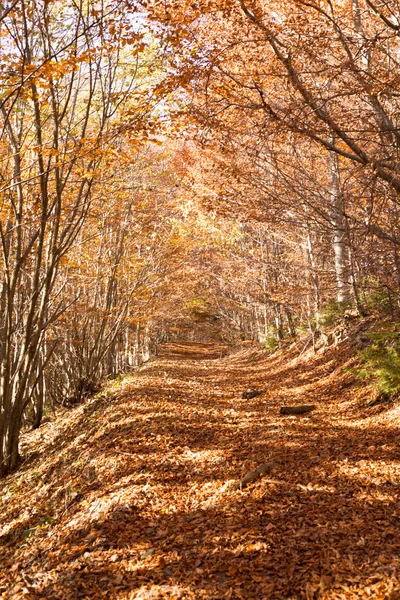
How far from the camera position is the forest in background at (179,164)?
581 centimetres

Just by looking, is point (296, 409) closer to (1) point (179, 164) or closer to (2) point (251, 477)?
(2) point (251, 477)

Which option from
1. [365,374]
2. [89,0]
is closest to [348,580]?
[365,374]

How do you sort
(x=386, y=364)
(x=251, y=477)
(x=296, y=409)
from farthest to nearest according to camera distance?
(x=296, y=409), (x=386, y=364), (x=251, y=477)

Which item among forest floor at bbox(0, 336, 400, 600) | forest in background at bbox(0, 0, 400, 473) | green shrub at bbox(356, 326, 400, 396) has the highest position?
forest in background at bbox(0, 0, 400, 473)

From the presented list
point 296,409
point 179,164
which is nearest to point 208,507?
point 296,409

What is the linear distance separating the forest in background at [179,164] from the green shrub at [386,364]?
0.94m

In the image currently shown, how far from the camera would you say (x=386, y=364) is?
23.7ft

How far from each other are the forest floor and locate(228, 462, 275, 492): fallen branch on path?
59 mm

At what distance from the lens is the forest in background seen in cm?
581

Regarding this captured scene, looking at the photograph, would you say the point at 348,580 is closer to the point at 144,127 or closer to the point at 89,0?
the point at 144,127

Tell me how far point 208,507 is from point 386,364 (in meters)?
4.15

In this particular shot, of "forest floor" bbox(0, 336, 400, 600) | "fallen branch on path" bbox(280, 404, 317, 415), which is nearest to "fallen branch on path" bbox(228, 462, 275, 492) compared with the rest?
"forest floor" bbox(0, 336, 400, 600)

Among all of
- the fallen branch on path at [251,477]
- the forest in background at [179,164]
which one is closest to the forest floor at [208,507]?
the fallen branch on path at [251,477]

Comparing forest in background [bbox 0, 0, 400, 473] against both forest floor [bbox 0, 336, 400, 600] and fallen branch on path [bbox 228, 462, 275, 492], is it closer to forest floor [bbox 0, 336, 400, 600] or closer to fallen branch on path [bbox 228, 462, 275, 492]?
forest floor [bbox 0, 336, 400, 600]
